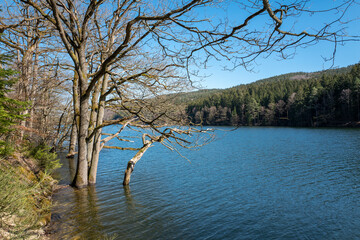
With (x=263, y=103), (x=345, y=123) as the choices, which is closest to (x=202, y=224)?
(x=345, y=123)

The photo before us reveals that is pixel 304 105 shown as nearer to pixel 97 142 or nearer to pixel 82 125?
pixel 97 142

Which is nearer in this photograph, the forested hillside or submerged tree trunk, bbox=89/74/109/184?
submerged tree trunk, bbox=89/74/109/184

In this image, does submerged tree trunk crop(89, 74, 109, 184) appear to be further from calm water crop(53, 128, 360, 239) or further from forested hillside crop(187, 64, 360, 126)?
forested hillside crop(187, 64, 360, 126)

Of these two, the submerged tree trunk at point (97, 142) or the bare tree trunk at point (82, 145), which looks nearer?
the bare tree trunk at point (82, 145)

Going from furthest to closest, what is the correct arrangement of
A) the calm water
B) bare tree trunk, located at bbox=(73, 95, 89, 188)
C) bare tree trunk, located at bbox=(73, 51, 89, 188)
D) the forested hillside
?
the forested hillside → bare tree trunk, located at bbox=(73, 95, 89, 188) → bare tree trunk, located at bbox=(73, 51, 89, 188) → the calm water

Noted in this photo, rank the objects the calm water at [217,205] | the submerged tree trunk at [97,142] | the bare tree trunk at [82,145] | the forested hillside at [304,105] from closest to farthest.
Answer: the calm water at [217,205], the bare tree trunk at [82,145], the submerged tree trunk at [97,142], the forested hillside at [304,105]

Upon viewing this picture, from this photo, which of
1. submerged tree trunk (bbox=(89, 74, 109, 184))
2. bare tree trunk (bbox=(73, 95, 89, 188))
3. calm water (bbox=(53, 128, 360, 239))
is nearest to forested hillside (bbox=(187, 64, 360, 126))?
calm water (bbox=(53, 128, 360, 239))

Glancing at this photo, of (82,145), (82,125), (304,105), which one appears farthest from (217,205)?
(304,105)

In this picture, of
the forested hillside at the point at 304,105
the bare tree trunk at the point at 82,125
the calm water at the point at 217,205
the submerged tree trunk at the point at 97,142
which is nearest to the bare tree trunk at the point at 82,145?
the bare tree trunk at the point at 82,125

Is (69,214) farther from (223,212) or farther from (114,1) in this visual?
(114,1)

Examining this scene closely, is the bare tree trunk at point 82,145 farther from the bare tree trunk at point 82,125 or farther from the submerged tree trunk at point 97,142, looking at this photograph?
the submerged tree trunk at point 97,142

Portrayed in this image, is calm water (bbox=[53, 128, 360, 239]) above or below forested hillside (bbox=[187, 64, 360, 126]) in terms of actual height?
below

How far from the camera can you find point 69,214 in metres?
6.94

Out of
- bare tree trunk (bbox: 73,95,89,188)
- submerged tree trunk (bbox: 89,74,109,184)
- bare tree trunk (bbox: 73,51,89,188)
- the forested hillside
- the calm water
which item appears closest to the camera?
the calm water
